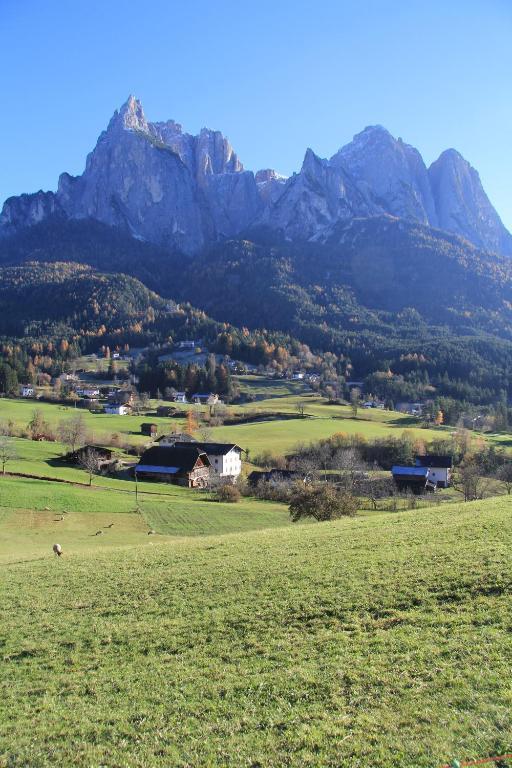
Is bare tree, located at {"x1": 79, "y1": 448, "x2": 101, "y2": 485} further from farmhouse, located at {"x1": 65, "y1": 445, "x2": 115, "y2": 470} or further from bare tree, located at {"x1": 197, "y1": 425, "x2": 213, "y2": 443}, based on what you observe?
bare tree, located at {"x1": 197, "y1": 425, "x2": 213, "y2": 443}

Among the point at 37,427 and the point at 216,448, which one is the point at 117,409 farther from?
the point at 216,448

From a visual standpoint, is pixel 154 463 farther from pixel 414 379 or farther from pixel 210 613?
pixel 414 379

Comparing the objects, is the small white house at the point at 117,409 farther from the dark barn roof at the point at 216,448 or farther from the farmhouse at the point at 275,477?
the farmhouse at the point at 275,477

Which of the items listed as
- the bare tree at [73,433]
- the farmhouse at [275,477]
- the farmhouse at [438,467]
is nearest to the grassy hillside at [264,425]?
the bare tree at [73,433]

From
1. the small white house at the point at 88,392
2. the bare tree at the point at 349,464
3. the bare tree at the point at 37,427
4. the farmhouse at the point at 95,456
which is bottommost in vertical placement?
the bare tree at the point at 349,464

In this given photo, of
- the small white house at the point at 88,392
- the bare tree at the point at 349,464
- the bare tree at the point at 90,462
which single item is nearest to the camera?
the bare tree at the point at 90,462

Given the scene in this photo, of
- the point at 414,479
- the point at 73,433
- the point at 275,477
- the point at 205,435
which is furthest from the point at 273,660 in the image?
the point at 205,435

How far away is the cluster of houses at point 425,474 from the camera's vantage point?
282ft

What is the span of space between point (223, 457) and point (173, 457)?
29.3 ft

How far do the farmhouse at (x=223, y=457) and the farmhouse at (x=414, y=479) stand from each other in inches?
1017

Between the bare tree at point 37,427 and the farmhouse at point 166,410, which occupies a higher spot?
the farmhouse at point 166,410

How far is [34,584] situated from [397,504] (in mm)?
50615

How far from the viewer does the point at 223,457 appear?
309 feet

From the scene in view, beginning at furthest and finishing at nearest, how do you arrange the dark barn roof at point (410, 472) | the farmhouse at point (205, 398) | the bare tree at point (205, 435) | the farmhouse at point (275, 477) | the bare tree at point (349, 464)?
the farmhouse at point (205, 398) → the bare tree at point (205, 435) → the dark barn roof at point (410, 472) → the bare tree at point (349, 464) → the farmhouse at point (275, 477)
